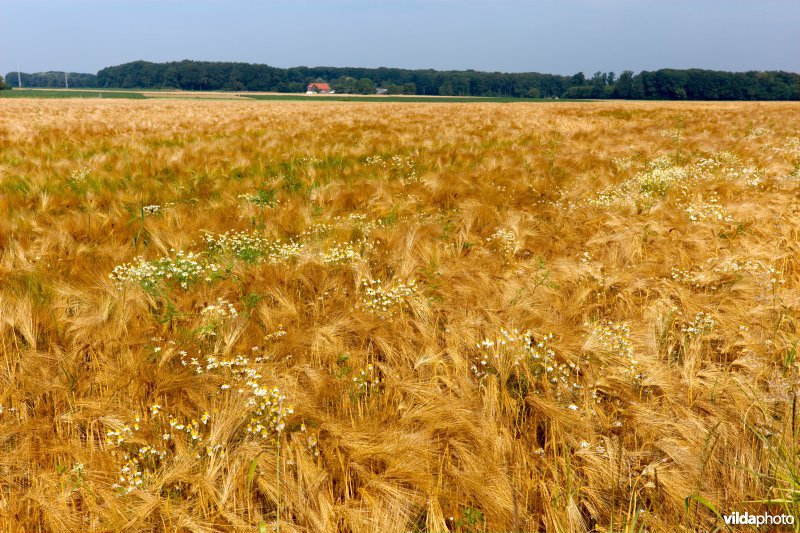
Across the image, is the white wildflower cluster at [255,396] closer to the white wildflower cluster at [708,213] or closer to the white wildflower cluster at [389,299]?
the white wildflower cluster at [389,299]

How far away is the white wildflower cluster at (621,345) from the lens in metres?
2.26

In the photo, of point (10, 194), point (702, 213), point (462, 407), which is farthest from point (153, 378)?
point (702, 213)

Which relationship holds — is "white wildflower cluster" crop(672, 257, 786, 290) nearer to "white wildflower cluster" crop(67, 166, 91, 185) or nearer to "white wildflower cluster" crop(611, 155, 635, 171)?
"white wildflower cluster" crop(611, 155, 635, 171)

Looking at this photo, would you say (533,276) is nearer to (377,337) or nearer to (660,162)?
(377,337)

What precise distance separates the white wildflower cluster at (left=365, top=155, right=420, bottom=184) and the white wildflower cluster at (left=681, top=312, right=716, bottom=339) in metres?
4.95

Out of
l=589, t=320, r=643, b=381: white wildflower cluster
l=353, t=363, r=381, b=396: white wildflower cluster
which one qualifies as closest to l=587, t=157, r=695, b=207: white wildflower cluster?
l=589, t=320, r=643, b=381: white wildflower cluster

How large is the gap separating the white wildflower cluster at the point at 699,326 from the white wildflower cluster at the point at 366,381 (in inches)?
74.7

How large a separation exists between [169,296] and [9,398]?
99 centimetres

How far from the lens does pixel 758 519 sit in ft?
4.92

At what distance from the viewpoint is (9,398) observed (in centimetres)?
207

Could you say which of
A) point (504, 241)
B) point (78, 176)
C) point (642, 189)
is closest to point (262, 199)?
point (504, 241)

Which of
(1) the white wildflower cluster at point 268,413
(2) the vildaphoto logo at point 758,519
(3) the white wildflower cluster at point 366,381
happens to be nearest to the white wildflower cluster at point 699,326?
(2) the vildaphoto logo at point 758,519

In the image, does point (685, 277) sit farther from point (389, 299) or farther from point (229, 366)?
point (229, 366)

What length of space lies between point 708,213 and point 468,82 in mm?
186257
